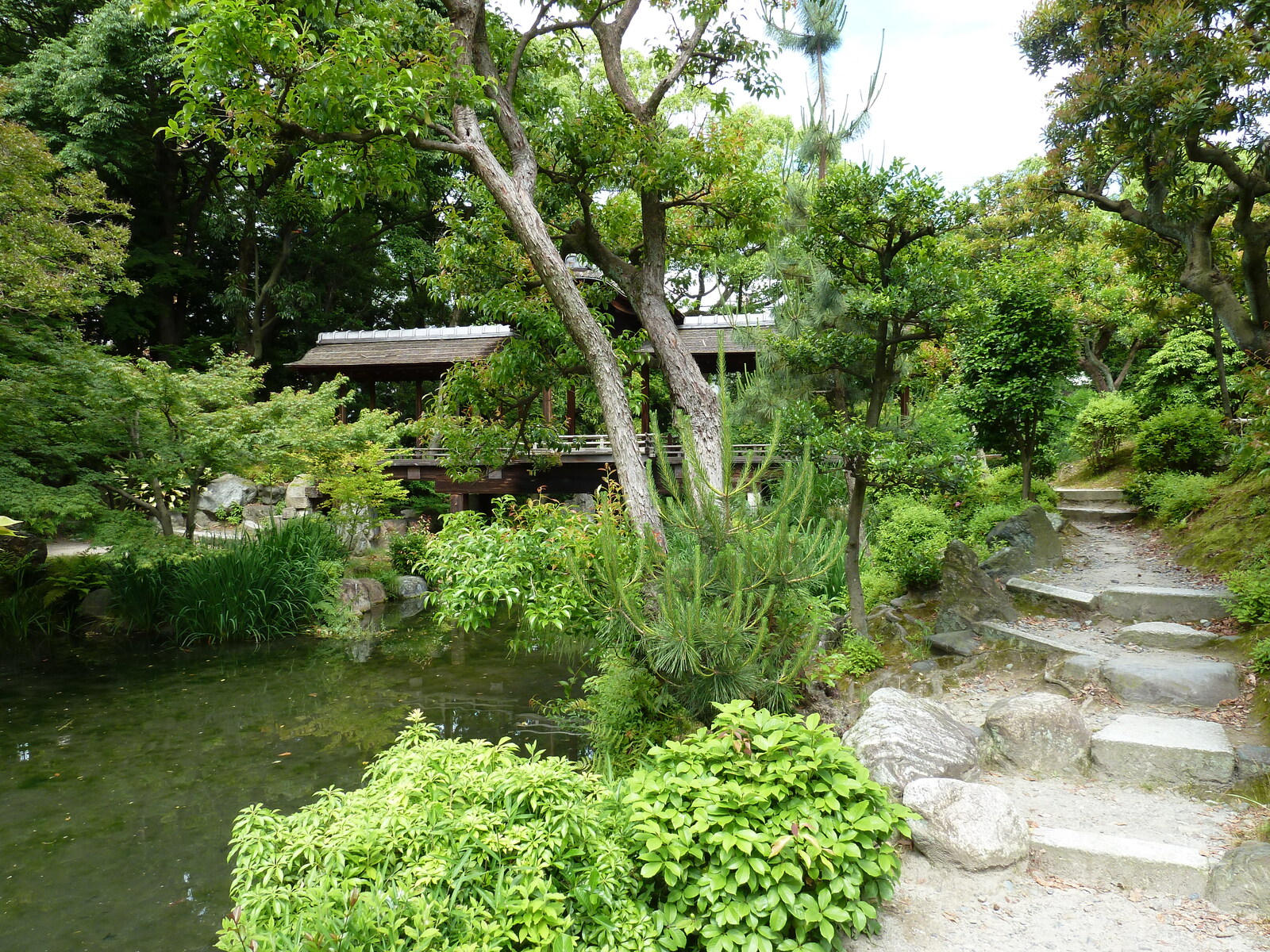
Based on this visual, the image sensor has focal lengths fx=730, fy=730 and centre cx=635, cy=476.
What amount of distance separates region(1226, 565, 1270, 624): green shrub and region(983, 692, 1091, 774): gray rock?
1.59 meters

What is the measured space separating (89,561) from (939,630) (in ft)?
33.7

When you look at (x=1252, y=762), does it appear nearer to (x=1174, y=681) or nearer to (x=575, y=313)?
(x=1174, y=681)

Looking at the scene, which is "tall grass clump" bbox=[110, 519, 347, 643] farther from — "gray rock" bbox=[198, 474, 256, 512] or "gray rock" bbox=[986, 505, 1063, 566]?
"gray rock" bbox=[986, 505, 1063, 566]

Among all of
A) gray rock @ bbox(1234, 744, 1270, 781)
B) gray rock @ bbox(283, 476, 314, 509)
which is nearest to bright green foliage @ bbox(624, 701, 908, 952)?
gray rock @ bbox(1234, 744, 1270, 781)

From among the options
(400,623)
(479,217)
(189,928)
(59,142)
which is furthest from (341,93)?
(59,142)

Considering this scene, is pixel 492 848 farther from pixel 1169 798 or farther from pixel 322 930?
pixel 1169 798

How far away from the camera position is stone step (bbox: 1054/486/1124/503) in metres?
8.61

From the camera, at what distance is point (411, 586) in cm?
1217

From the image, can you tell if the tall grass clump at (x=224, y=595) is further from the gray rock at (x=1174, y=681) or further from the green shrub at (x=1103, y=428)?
the green shrub at (x=1103, y=428)

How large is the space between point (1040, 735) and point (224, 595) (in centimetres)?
898

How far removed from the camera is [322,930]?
2035 mm

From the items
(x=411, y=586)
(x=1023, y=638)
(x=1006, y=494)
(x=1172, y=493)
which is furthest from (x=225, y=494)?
(x=1172, y=493)

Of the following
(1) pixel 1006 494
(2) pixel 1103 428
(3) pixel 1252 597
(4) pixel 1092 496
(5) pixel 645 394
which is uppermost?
(5) pixel 645 394

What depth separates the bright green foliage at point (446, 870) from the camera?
84.1 inches
